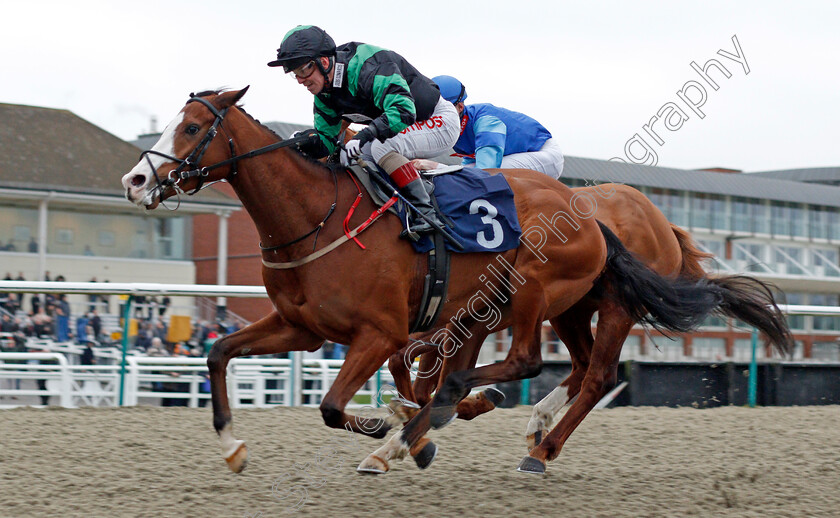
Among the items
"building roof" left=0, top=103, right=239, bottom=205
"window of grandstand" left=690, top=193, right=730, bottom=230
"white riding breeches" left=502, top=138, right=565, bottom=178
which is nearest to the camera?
"white riding breeches" left=502, top=138, right=565, bottom=178

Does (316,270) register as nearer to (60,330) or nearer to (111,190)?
(60,330)

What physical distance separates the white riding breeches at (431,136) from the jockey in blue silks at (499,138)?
0.37m

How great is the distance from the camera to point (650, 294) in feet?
16.7

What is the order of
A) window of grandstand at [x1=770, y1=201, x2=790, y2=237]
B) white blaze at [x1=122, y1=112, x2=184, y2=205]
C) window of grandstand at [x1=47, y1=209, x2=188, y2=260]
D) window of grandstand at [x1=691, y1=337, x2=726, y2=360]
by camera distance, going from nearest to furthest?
white blaze at [x1=122, y1=112, x2=184, y2=205], window of grandstand at [x1=691, y1=337, x2=726, y2=360], window of grandstand at [x1=47, y1=209, x2=188, y2=260], window of grandstand at [x1=770, y1=201, x2=790, y2=237]

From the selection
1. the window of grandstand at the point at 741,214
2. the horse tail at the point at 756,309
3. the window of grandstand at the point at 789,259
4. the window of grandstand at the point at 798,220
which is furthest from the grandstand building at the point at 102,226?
the window of grandstand at the point at 798,220

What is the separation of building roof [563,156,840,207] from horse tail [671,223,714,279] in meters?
25.8

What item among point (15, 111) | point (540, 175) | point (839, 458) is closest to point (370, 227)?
point (540, 175)

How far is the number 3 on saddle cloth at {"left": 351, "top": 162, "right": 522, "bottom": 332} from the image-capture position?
13.8ft

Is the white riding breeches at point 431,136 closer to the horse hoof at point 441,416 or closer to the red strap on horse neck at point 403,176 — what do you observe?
the red strap on horse neck at point 403,176

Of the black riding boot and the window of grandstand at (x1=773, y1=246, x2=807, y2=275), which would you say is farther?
the window of grandstand at (x1=773, y1=246, x2=807, y2=275)

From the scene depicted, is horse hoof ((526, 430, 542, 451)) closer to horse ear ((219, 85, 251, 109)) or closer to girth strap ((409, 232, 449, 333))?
girth strap ((409, 232, 449, 333))

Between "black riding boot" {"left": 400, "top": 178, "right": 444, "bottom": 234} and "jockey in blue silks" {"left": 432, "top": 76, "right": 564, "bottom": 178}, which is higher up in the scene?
"jockey in blue silks" {"left": 432, "top": 76, "right": 564, "bottom": 178}

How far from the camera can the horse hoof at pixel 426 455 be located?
440 centimetres

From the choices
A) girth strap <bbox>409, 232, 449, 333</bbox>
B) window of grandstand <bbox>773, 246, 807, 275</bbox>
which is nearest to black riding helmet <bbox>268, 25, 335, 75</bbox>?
girth strap <bbox>409, 232, 449, 333</bbox>
